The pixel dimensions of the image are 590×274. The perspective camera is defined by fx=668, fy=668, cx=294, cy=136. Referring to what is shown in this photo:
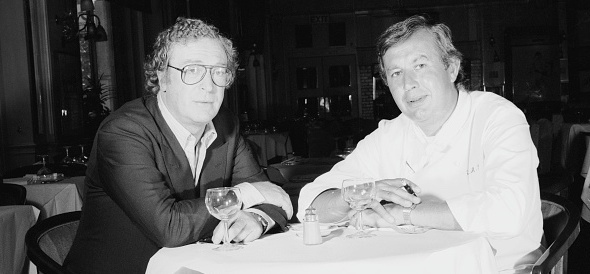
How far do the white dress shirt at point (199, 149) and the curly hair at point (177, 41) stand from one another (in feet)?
0.28

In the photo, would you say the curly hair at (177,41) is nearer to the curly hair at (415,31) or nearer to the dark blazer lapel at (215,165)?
the dark blazer lapel at (215,165)

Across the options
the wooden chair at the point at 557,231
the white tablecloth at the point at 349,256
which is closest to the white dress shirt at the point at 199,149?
the white tablecloth at the point at 349,256

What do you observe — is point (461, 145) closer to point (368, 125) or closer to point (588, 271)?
point (588, 271)

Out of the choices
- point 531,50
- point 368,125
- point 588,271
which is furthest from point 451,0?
point 588,271

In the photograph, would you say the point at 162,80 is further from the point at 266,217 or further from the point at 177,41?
the point at 266,217

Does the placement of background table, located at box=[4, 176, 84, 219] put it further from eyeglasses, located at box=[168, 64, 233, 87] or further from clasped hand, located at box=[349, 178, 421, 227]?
clasped hand, located at box=[349, 178, 421, 227]

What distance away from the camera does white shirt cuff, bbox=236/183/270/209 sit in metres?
2.18

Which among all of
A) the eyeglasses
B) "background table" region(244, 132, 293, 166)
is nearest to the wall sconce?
"background table" region(244, 132, 293, 166)

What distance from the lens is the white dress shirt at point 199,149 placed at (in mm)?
2182

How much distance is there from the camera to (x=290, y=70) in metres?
20.3

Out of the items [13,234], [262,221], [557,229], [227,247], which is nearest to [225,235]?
[227,247]

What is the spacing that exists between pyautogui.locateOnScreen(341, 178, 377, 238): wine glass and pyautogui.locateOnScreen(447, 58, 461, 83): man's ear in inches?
27.3

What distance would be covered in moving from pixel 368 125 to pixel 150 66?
1011 cm

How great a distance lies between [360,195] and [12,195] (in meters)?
2.97
